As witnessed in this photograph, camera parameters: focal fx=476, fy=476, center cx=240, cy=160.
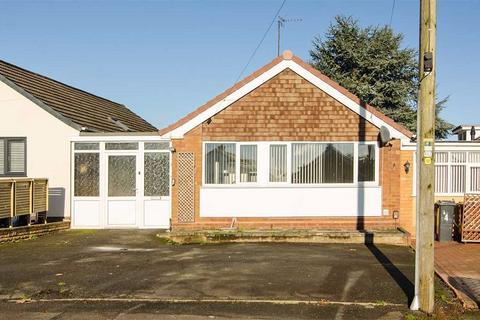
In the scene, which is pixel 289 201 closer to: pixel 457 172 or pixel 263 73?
pixel 263 73

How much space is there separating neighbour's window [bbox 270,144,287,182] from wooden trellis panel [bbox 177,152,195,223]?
2.28 meters

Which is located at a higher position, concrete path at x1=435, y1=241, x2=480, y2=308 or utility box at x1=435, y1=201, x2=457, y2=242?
utility box at x1=435, y1=201, x2=457, y2=242

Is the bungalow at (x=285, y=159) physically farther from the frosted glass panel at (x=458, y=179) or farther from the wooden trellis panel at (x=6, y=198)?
the wooden trellis panel at (x=6, y=198)

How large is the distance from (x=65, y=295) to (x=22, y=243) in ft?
19.7

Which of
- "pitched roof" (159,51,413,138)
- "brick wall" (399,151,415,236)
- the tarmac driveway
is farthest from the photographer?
"brick wall" (399,151,415,236)

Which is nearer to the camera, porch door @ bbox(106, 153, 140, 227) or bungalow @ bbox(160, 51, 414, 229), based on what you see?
bungalow @ bbox(160, 51, 414, 229)

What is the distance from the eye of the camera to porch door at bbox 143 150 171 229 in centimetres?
1498

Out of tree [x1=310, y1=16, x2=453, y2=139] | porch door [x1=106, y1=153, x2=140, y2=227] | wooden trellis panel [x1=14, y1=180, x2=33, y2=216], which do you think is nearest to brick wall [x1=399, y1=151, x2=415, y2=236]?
porch door [x1=106, y1=153, x2=140, y2=227]

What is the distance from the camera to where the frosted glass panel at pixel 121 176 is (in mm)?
15055

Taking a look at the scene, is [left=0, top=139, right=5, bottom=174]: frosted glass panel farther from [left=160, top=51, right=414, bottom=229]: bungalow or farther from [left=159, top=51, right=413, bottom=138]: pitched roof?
[left=159, top=51, right=413, bottom=138]: pitched roof

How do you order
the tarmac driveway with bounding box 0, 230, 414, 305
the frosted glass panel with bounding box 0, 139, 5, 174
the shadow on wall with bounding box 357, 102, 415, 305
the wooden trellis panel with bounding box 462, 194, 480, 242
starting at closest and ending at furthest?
the tarmac driveway with bounding box 0, 230, 414, 305
the shadow on wall with bounding box 357, 102, 415, 305
the wooden trellis panel with bounding box 462, 194, 480, 242
the frosted glass panel with bounding box 0, 139, 5, 174

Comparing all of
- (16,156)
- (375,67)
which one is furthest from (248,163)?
(375,67)

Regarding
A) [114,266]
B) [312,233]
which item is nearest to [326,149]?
[312,233]

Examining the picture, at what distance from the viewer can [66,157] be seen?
50.8ft
